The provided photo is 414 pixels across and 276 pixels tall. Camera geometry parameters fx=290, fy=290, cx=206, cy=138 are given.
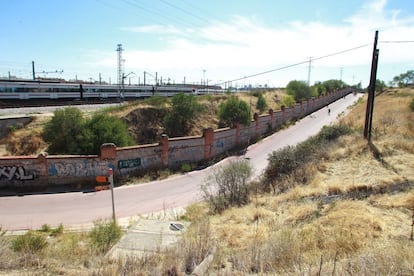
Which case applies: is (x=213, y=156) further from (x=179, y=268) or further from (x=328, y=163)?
(x=179, y=268)

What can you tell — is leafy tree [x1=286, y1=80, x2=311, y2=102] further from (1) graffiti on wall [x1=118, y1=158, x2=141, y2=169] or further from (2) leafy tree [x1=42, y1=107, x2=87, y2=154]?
(1) graffiti on wall [x1=118, y1=158, x2=141, y2=169]

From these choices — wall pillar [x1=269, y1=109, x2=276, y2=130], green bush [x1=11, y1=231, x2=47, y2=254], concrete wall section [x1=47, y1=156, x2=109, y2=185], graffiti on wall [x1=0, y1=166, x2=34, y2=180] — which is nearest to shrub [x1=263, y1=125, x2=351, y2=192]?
green bush [x1=11, y1=231, x2=47, y2=254]

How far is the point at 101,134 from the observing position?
1986 centimetres

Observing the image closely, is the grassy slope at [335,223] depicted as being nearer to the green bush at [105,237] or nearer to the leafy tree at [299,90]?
the green bush at [105,237]

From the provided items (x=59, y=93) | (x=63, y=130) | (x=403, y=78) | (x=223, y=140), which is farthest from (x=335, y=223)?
(x=403, y=78)

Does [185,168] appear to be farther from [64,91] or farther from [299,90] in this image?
[299,90]

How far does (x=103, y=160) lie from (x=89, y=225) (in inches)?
237

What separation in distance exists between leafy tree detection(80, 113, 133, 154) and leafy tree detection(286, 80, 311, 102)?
52964 mm

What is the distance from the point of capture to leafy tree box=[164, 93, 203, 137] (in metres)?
30.4

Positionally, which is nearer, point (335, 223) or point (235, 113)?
point (335, 223)

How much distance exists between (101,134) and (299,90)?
5749 centimetres

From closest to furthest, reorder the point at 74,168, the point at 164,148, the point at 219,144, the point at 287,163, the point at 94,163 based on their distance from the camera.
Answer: the point at 287,163, the point at 74,168, the point at 94,163, the point at 164,148, the point at 219,144

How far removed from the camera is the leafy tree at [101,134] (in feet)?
63.9

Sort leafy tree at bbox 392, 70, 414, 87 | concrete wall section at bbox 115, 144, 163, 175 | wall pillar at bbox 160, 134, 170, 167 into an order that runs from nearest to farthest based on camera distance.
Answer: concrete wall section at bbox 115, 144, 163, 175 < wall pillar at bbox 160, 134, 170, 167 < leafy tree at bbox 392, 70, 414, 87
